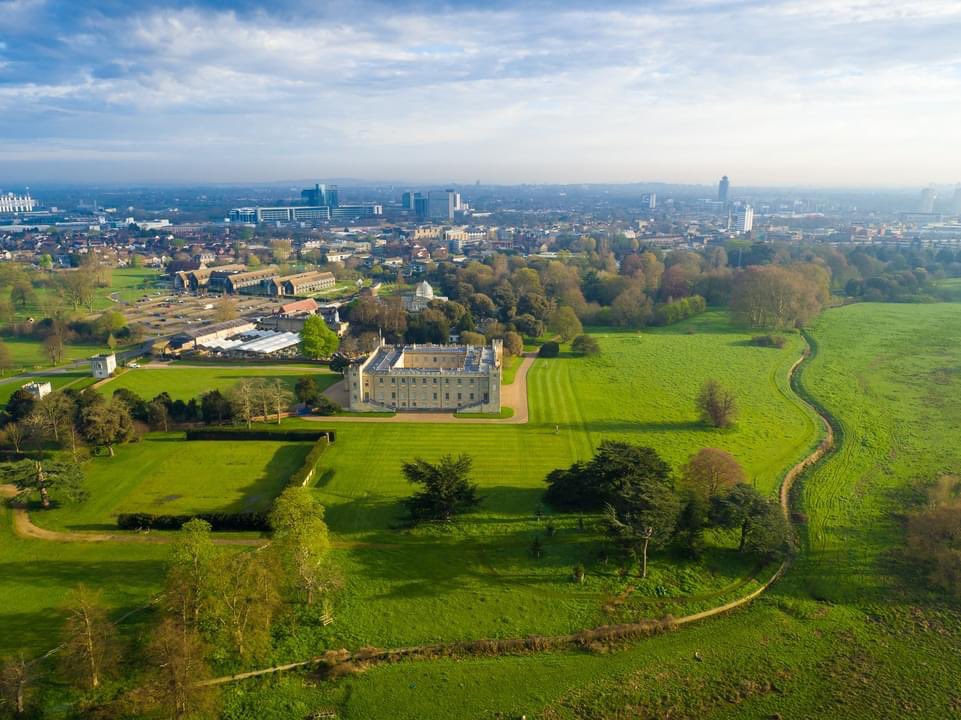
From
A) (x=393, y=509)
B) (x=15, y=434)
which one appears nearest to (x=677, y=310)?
(x=393, y=509)

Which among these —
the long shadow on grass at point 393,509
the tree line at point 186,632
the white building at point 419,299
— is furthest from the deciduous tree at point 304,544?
the white building at point 419,299

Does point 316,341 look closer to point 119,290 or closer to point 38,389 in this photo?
point 38,389

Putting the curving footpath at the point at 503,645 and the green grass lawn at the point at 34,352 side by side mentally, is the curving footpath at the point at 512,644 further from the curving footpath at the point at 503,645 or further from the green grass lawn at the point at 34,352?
the green grass lawn at the point at 34,352

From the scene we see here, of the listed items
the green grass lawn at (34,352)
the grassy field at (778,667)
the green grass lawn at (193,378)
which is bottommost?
the grassy field at (778,667)

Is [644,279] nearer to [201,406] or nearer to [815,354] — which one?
[815,354]

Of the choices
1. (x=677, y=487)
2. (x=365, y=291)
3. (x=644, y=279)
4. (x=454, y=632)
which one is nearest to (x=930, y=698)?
(x=677, y=487)
